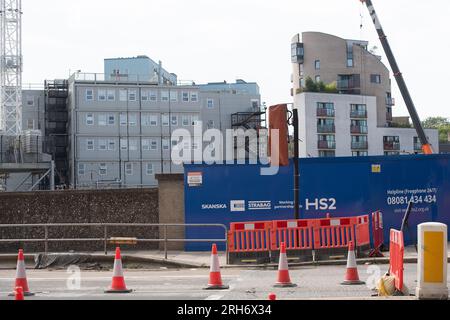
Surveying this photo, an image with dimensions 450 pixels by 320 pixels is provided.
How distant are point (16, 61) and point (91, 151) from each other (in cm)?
1704

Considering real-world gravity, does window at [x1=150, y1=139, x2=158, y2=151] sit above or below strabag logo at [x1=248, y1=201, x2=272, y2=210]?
above

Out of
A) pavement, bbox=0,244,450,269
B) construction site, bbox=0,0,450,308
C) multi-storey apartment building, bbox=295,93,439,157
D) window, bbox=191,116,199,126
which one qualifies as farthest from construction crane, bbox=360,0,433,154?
window, bbox=191,116,199,126

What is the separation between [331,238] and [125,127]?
69051mm

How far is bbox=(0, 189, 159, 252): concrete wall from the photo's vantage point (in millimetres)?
20984

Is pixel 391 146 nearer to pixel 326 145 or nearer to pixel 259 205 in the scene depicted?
pixel 326 145

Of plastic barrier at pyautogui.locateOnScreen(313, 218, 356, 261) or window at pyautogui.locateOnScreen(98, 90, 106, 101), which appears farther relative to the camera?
window at pyautogui.locateOnScreen(98, 90, 106, 101)

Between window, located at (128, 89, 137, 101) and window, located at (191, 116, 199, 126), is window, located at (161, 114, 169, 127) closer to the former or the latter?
window, located at (191, 116, 199, 126)

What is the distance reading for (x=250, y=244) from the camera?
56.1 feet

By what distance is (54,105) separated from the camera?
88.1 meters

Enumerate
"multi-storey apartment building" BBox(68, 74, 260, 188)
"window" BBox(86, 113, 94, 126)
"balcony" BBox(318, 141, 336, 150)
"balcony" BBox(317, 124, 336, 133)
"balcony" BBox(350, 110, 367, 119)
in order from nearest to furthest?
"multi-storey apartment building" BBox(68, 74, 260, 188), "window" BBox(86, 113, 94, 126), "balcony" BBox(318, 141, 336, 150), "balcony" BBox(317, 124, 336, 133), "balcony" BBox(350, 110, 367, 119)

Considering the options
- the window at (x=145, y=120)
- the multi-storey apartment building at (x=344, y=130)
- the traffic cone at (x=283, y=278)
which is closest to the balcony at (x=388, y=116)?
the multi-storey apartment building at (x=344, y=130)

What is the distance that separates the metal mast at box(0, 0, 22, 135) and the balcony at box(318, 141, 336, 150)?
38.7 m

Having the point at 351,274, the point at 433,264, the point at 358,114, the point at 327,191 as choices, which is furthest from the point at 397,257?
the point at 358,114
